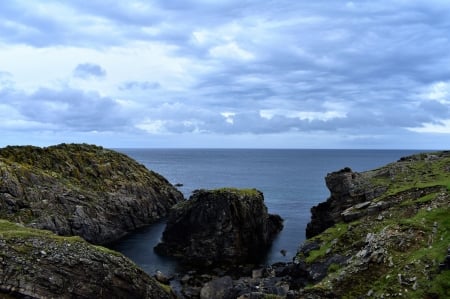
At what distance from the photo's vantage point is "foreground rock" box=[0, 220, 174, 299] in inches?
1602

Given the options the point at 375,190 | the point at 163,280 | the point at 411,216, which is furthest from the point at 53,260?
the point at 375,190

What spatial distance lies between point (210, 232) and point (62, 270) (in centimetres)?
4109

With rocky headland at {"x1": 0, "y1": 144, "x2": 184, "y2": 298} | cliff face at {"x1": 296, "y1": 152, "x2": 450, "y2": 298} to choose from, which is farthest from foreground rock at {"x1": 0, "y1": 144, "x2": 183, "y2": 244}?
cliff face at {"x1": 296, "y1": 152, "x2": 450, "y2": 298}

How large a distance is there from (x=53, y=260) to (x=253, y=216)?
49361 millimetres

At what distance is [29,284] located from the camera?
40.5 m

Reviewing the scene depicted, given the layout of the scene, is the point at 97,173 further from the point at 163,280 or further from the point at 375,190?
the point at 375,190

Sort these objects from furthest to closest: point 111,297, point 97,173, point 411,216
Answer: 1. point 97,173
2. point 411,216
3. point 111,297

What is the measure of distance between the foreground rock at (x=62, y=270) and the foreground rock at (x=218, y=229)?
30.9m

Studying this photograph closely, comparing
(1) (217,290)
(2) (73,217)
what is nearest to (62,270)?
(1) (217,290)

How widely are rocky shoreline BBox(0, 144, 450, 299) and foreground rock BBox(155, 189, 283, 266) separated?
0.20 meters

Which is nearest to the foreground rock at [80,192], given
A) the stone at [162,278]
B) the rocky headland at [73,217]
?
the rocky headland at [73,217]

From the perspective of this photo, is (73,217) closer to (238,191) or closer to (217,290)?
(238,191)

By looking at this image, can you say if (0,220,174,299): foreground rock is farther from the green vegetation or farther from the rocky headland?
the green vegetation

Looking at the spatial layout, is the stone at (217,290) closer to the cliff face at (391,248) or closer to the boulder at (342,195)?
the cliff face at (391,248)
